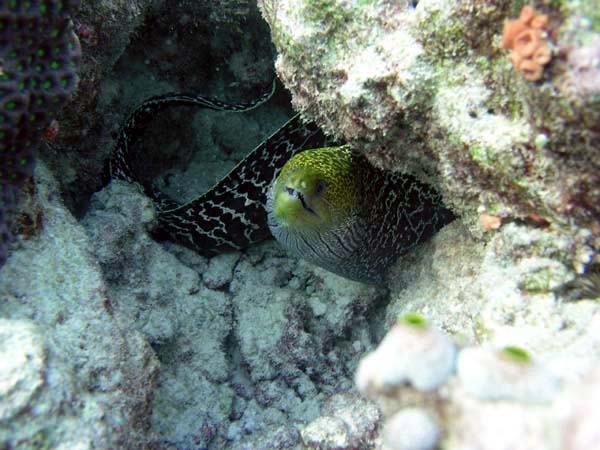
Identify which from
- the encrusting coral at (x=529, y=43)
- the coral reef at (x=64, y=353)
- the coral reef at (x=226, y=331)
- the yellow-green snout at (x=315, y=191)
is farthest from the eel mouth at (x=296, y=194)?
the encrusting coral at (x=529, y=43)

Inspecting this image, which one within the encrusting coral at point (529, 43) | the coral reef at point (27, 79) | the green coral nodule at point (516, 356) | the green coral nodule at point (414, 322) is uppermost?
the coral reef at point (27, 79)

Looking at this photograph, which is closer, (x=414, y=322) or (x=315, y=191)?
(x=414, y=322)

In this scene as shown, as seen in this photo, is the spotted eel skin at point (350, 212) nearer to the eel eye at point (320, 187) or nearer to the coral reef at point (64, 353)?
the eel eye at point (320, 187)

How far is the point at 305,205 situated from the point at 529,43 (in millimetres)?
1571

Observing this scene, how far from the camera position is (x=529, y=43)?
1.64 meters

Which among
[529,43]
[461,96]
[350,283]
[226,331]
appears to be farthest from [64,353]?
[350,283]

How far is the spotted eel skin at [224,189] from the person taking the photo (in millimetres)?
4066

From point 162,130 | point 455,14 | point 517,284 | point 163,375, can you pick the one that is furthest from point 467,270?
point 162,130

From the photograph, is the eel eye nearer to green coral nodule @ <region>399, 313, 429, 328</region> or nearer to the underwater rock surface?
the underwater rock surface

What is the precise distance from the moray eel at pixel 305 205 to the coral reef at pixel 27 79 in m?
1.39

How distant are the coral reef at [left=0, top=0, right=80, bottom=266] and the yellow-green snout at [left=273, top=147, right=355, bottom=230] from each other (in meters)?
1.34

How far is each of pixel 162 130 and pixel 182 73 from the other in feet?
2.26

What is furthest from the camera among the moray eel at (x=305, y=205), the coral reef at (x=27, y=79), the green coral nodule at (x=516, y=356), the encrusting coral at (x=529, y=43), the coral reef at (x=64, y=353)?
the moray eel at (x=305, y=205)

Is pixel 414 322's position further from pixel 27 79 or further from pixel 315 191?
pixel 27 79
